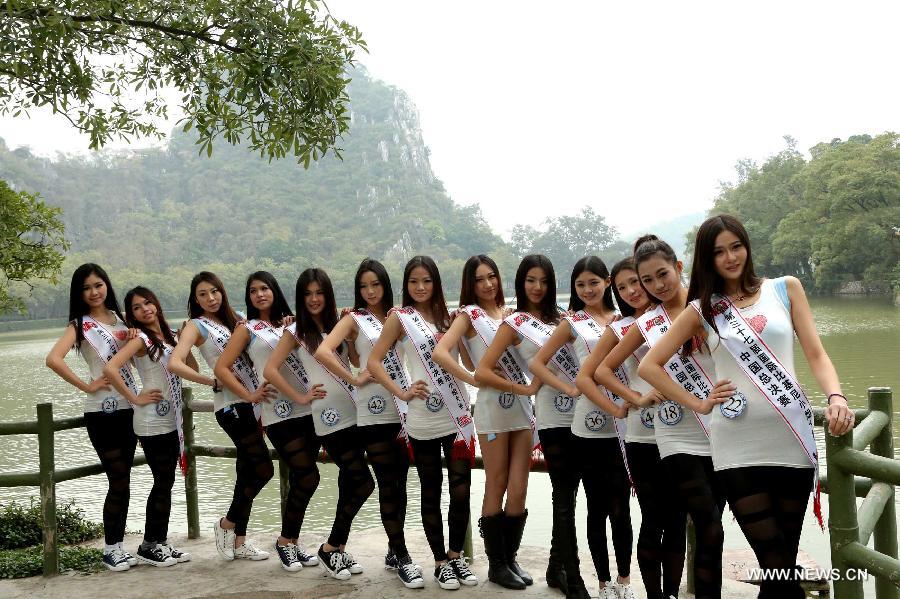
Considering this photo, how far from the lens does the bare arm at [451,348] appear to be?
11.5ft

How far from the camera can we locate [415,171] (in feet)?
275

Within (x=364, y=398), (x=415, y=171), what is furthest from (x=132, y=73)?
(x=415, y=171)

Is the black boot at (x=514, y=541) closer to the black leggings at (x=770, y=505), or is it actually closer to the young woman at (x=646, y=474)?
the young woman at (x=646, y=474)

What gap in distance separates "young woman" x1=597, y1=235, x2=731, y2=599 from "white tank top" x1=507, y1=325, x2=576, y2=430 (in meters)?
0.41

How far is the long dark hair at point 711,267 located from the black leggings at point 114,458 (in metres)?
2.75

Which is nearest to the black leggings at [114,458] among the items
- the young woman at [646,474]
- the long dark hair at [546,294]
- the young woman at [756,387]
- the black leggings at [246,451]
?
the black leggings at [246,451]

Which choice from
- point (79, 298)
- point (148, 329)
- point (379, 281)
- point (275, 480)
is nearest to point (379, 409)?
point (379, 281)

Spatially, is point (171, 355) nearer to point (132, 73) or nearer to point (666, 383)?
point (132, 73)

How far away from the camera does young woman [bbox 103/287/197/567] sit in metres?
4.12

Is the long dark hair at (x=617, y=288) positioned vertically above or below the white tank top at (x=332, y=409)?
above

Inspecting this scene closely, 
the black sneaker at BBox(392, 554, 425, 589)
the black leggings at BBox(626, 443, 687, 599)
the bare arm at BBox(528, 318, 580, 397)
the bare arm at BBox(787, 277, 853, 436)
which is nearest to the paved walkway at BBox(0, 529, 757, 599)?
the black sneaker at BBox(392, 554, 425, 589)

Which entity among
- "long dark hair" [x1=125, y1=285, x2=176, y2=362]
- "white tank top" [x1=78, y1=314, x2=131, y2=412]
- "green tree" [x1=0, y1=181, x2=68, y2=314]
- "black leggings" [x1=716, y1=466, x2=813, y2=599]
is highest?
"green tree" [x1=0, y1=181, x2=68, y2=314]

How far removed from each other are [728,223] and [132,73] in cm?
375

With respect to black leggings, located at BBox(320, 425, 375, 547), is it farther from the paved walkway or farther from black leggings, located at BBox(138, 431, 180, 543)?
black leggings, located at BBox(138, 431, 180, 543)
